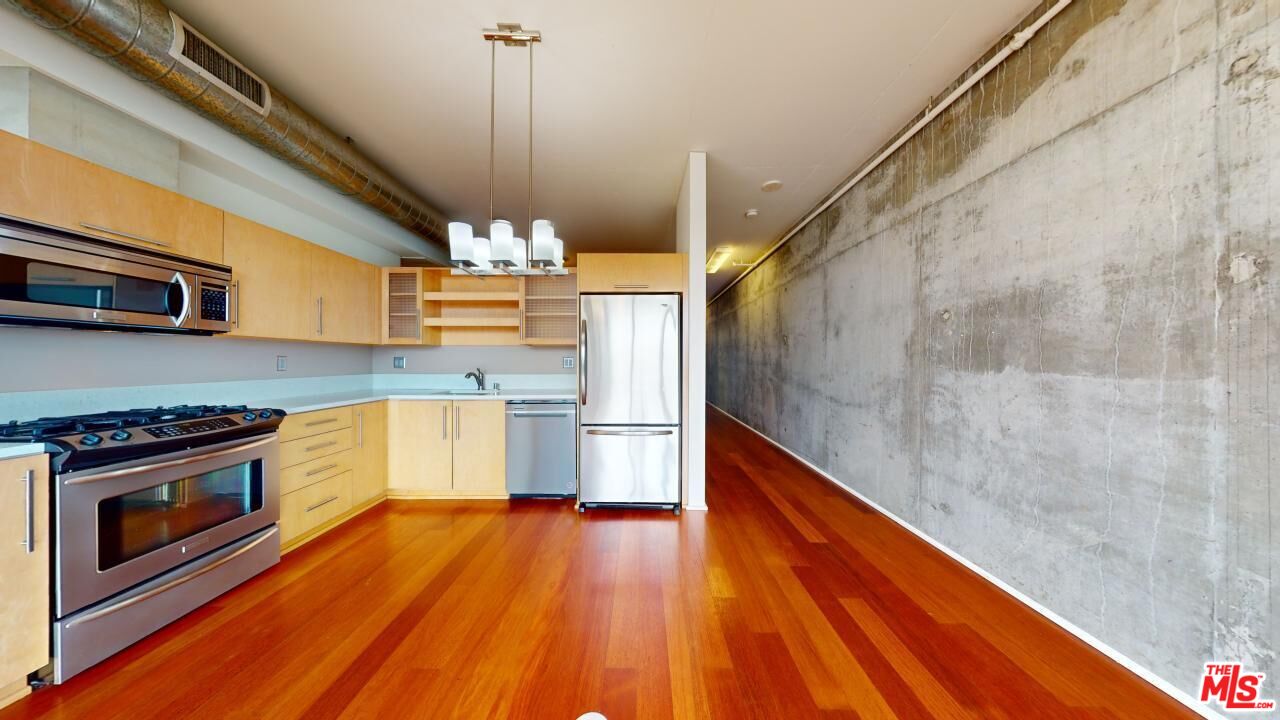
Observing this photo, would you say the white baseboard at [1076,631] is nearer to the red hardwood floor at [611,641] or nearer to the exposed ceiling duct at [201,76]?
the red hardwood floor at [611,641]

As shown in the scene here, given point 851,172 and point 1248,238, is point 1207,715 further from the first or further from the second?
point 851,172

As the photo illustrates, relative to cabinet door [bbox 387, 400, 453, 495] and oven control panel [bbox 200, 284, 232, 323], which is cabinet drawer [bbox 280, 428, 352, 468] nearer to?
cabinet door [bbox 387, 400, 453, 495]

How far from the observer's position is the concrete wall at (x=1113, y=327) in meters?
1.35

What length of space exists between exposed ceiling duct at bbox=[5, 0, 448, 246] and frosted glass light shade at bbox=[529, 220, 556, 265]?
5.78 feet

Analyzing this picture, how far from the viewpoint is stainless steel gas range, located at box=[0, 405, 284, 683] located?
160 centimetres

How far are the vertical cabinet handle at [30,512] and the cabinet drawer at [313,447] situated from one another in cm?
106

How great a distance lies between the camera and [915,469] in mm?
2945

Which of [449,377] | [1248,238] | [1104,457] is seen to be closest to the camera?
[1248,238]

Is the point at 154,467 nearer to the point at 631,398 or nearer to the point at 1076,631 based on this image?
the point at 631,398

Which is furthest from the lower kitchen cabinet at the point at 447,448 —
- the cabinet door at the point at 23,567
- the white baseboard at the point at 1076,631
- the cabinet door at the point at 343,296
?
the white baseboard at the point at 1076,631

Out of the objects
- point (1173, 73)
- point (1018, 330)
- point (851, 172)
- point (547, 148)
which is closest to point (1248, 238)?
point (1173, 73)

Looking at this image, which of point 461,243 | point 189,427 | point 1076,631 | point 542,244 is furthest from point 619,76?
point 1076,631

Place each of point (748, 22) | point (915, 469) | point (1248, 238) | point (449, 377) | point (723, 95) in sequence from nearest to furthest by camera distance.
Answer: point (1248, 238) → point (748, 22) → point (723, 95) → point (915, 469) → point (449, 377)

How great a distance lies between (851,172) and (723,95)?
178cm
